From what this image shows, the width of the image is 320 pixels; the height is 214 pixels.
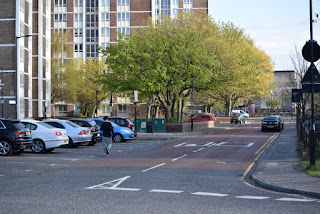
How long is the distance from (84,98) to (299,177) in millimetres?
62027

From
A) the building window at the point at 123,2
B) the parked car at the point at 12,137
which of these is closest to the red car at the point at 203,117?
the building window at the point at 123,2

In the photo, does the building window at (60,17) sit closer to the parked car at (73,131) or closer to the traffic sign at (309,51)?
the parked car at (73,131)

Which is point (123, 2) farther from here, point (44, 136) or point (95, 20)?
point (44, 136)

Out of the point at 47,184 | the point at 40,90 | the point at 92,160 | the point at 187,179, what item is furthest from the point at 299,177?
the point at 40,90

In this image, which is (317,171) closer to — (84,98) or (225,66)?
(225,66)

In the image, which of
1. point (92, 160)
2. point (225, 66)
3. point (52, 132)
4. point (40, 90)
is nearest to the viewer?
point (92, 160)

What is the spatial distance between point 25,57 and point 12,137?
38677 mm

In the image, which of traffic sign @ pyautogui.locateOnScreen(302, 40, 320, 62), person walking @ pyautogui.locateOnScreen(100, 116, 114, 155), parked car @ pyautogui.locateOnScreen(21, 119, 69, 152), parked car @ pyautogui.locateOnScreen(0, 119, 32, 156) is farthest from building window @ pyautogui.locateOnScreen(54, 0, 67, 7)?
traffic sign @ pyautogui.locateOnScreen(302, 40, 320, 62)

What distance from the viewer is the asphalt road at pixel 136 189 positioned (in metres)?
8.23

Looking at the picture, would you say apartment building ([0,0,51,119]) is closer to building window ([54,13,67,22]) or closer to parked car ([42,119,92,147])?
parked car ([42,119,92,147])

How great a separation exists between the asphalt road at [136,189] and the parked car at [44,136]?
12.3 ft

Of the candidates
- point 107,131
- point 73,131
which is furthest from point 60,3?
point 107,131

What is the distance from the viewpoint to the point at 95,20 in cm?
8988

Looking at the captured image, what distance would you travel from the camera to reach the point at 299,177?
1209cm
